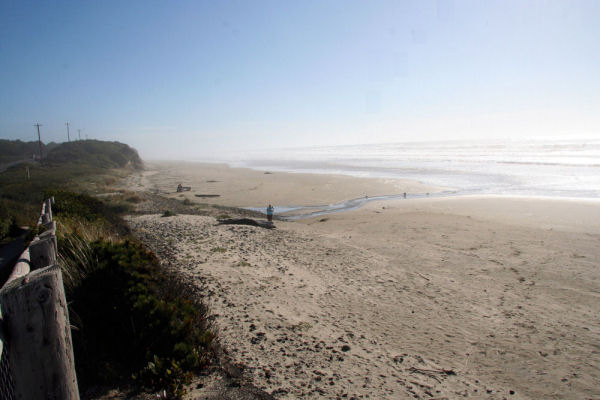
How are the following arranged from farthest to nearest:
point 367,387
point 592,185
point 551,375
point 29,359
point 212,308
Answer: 1. point 592,185
2. point 212,308
3. point 551,375
4. point 367,387
5. point 29,359

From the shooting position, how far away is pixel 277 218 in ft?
59.5

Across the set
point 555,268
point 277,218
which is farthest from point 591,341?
point 277,218

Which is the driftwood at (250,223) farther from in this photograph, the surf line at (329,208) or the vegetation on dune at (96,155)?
the vegetation on dune at (96,155)

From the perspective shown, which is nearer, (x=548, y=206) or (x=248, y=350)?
(x=248, y=350)

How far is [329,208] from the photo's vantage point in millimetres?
21031

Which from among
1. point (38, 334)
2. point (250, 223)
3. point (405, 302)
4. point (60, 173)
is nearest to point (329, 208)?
point (250, 223)

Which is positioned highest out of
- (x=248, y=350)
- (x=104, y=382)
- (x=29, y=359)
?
(x=29, y=359)

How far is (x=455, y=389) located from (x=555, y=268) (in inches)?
271

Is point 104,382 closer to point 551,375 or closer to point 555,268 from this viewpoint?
point 551,375

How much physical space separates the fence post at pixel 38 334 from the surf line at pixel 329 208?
1573 cm

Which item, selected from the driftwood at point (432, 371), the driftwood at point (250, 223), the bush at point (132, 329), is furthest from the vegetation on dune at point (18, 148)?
Result: the driftwood at point (432, 371)

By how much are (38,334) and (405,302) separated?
667 cm

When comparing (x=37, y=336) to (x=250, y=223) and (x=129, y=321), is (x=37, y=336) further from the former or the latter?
(x=250, y=223)

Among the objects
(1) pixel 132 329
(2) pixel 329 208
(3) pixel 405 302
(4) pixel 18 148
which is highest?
(4) pixel 18 148
